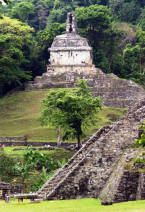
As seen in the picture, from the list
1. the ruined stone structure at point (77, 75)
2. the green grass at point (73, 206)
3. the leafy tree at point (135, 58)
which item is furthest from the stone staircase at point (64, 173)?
the leafy tree at point (135, 58)

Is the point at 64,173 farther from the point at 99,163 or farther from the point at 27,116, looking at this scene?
the point at 27,116

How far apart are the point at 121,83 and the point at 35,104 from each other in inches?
429

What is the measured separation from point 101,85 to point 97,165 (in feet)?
183

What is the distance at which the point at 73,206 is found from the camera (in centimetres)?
2020

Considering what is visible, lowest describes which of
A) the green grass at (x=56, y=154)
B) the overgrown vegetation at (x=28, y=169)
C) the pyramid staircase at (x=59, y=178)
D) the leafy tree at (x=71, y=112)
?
the green grass at (x=56, y=154)

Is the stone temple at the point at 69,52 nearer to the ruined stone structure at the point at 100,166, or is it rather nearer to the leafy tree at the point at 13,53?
the leafy tree at the point at 13,53

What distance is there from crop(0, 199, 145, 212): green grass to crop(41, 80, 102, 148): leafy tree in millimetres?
31069

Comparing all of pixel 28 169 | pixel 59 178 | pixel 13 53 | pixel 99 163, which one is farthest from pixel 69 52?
pixel 99 163

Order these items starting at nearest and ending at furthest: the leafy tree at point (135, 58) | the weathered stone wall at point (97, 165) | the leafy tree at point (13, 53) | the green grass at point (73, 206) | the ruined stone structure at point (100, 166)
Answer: the green grass at point (73, 206) < the ruined stone structure at point (100, 166) < the weathered stone wall at point (97, 165) < the leafy tree at point (13, 53) < the leafy tree at point (135, 58)

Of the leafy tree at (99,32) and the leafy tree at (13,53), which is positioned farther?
the leafy tree at (99,32)

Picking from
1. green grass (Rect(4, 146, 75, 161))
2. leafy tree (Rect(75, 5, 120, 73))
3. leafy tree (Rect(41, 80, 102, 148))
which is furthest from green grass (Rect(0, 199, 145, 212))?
leafy tree (Rect(75, 5, 120, 73))

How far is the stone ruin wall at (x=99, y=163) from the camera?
22.5 metres

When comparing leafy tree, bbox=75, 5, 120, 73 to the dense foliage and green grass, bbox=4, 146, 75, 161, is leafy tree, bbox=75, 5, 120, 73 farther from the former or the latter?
green grass, bbox=4, 146, 75, 161

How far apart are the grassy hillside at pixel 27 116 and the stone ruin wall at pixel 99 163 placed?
35.4 meters
